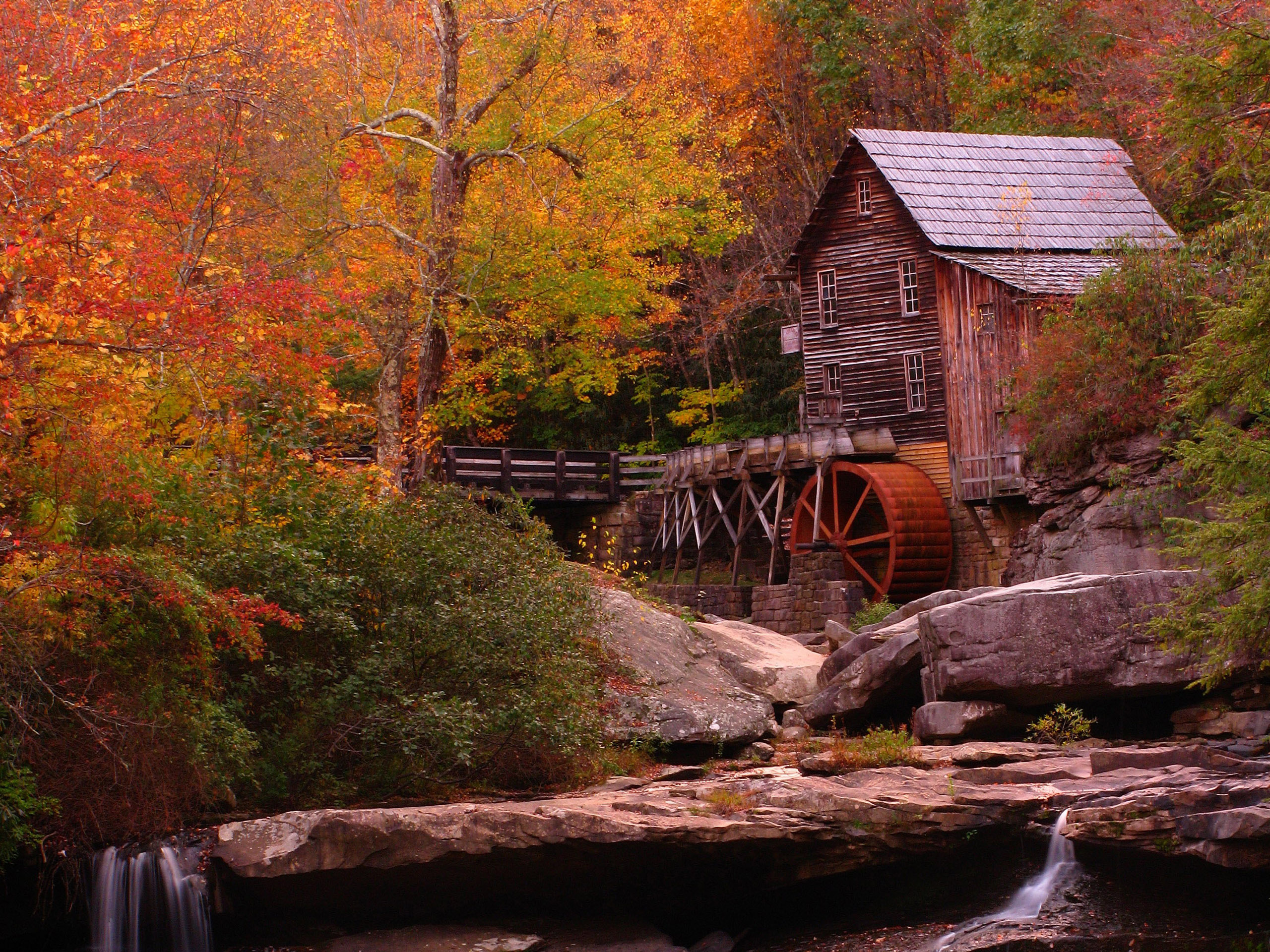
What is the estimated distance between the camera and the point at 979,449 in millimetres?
27188

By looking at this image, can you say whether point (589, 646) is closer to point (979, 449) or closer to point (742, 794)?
point (742, 794)

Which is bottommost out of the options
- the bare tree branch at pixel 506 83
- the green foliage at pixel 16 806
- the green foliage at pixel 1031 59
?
the green foliage at pixel 16 806

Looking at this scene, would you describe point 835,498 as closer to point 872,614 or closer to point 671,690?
point 872,614

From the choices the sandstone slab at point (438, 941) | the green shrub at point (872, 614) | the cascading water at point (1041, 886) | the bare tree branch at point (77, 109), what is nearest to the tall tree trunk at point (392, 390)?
the green shrub at point (872, 614)

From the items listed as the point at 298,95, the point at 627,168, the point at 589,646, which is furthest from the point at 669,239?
the point at 589,646

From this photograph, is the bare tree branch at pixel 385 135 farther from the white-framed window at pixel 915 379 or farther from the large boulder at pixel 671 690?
the white-framed window at pixel 915 379

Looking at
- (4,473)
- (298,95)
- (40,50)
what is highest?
(298,95)

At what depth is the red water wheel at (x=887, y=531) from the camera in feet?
88.4

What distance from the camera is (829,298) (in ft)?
102

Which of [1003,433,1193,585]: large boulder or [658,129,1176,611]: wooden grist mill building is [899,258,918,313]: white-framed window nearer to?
[658,129,1176,611]: wooden grist mill building

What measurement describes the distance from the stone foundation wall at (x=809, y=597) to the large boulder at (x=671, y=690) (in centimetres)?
946

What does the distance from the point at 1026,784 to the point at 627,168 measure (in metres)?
17.1

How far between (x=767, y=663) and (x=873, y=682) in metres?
2.42

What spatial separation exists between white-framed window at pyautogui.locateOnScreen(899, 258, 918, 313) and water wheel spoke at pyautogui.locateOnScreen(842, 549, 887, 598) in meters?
5.37
